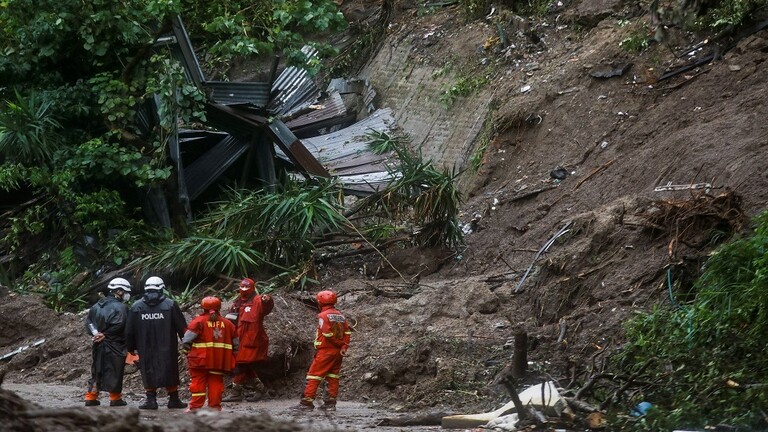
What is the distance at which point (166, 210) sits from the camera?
19812 mm

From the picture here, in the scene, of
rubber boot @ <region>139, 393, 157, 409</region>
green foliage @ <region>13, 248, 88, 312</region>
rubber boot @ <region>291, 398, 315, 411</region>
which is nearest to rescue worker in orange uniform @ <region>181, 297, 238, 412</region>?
rubber boot @ <region>139, 393, 157, 409</region>

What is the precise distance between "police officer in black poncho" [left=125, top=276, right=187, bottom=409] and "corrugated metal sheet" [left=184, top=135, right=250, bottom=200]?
27.7 feet

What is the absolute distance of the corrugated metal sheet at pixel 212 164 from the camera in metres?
20.8

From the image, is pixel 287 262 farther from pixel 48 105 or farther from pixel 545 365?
pixel 545 365

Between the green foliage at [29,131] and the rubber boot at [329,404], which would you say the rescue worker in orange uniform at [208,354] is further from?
the green foliage at [29,131]

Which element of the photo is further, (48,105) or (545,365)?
(48,105)

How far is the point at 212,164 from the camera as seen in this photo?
21062mm

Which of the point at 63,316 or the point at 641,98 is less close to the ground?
the point at 641,98

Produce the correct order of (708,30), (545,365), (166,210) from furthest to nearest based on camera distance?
(166,210), (708,30), (545,365)

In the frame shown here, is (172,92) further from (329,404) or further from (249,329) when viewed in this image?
(329,404)

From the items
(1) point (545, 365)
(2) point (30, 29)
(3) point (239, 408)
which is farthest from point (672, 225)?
(2) point (30, 29)

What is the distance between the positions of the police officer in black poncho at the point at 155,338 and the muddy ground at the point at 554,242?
97 cm

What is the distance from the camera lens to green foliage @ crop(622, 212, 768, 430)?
9172mm

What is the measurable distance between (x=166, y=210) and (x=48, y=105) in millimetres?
2588
